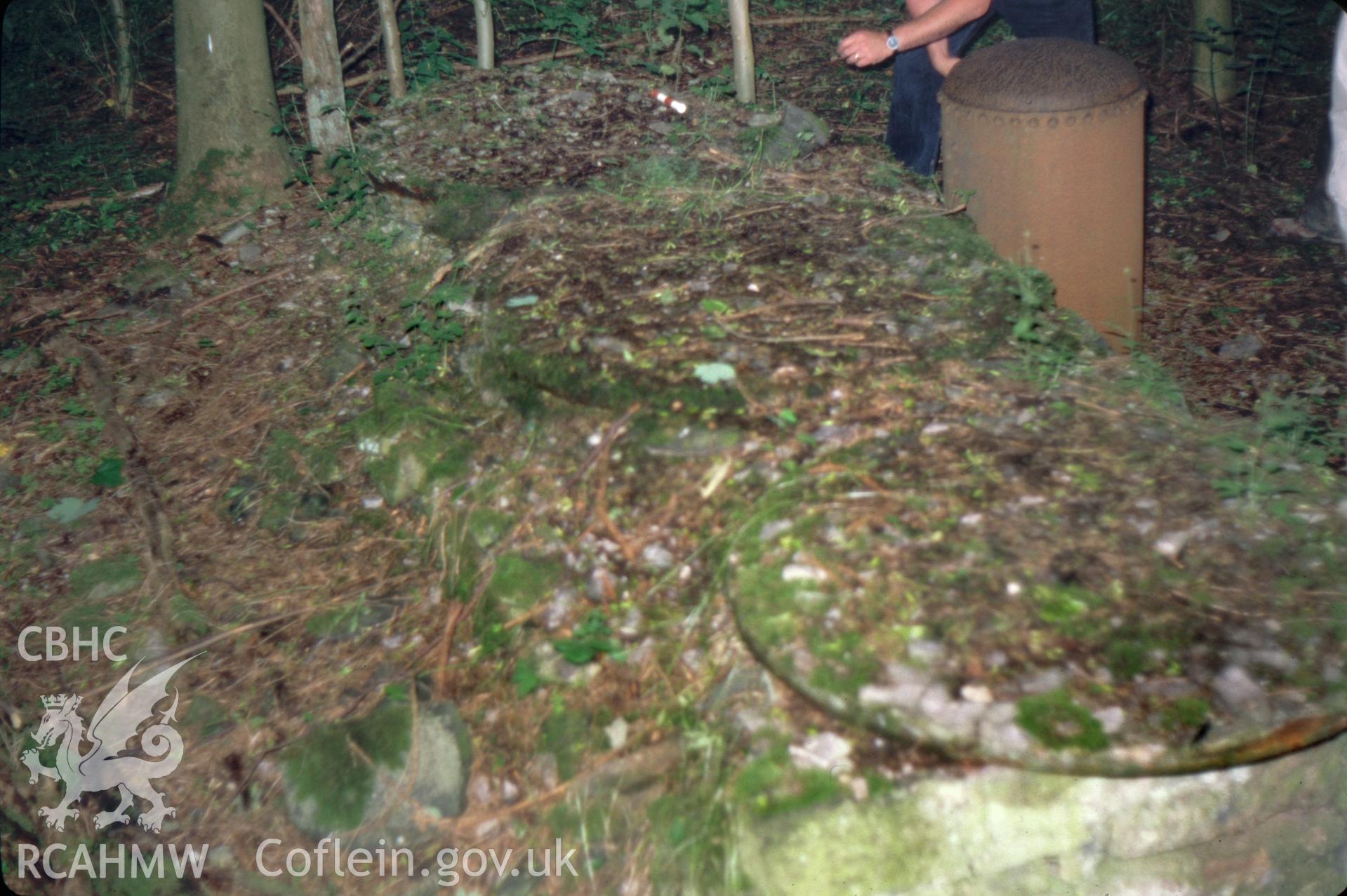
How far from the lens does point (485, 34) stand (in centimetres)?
495

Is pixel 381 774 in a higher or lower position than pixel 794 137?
lower

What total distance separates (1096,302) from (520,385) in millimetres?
2124

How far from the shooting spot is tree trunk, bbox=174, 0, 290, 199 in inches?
186

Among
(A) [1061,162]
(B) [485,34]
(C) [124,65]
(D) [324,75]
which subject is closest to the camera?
(A) [1061,162]

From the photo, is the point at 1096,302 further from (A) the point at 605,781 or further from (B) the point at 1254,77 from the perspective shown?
(B) the point at 1254,77

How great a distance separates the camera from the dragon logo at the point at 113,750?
2.48m

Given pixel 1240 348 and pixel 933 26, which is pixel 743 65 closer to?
pixel 933 26

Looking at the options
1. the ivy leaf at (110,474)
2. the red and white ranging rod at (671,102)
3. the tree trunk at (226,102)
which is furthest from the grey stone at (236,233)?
the red and white ranging rod at (671,102)

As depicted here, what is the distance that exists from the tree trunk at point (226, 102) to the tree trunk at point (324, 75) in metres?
0.26

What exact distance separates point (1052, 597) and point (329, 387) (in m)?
2.71

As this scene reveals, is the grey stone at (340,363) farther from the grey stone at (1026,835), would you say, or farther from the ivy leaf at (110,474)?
the grey stone at (1026,835)

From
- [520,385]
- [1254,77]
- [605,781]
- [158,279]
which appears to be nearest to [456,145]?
[158,279]

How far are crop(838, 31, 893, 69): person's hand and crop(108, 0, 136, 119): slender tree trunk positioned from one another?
Answer: 531 cm

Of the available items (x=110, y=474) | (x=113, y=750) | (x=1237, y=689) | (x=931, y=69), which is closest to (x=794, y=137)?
(x=931, y=69)
